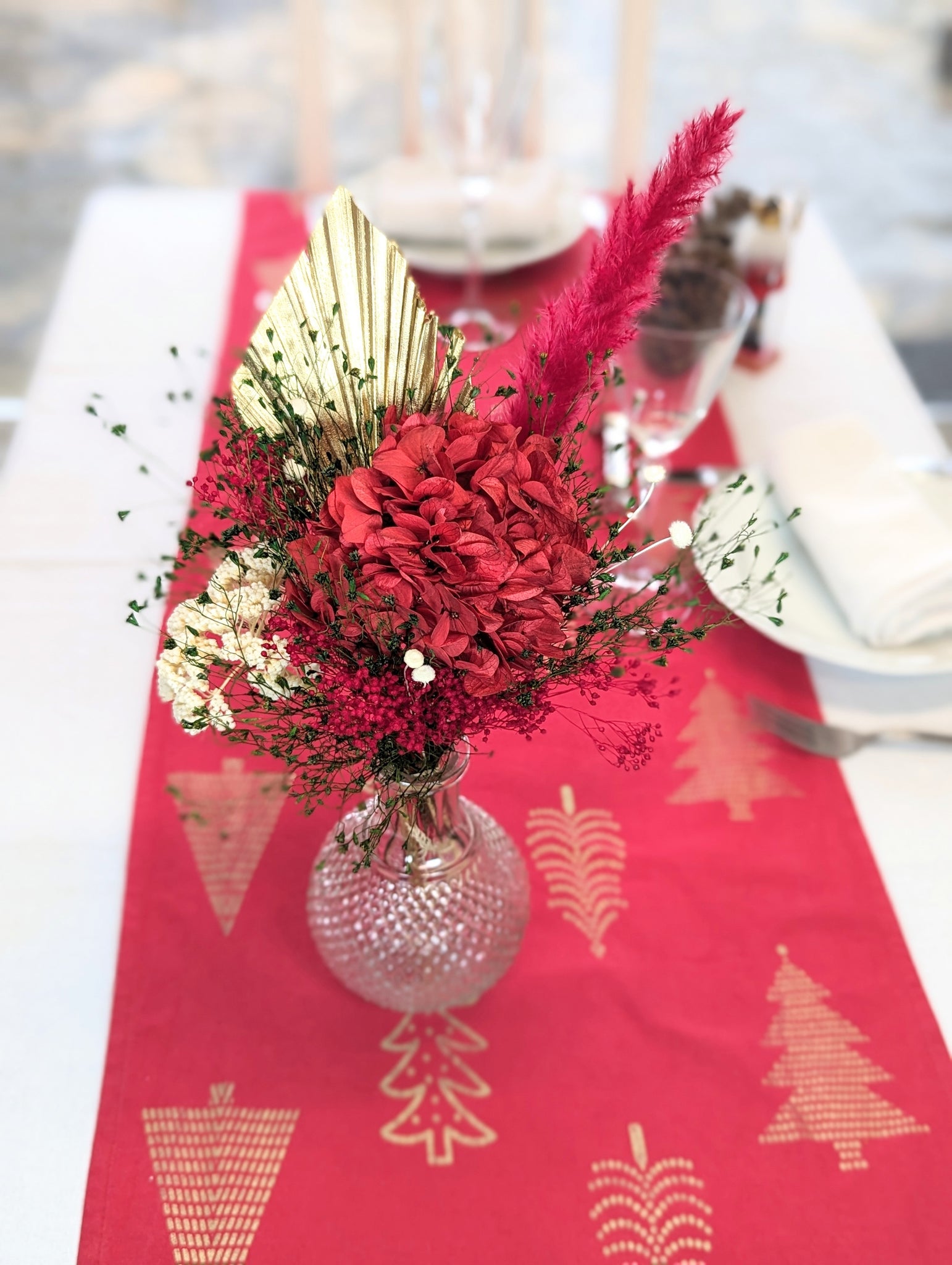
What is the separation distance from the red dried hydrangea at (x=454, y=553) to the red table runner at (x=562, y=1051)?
0.24 meters

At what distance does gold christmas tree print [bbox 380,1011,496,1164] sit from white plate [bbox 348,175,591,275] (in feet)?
2.71

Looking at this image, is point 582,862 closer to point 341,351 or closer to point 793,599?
point 793,599

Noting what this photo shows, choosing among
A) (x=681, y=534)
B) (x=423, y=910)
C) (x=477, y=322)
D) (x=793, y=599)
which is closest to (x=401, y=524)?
(x=681, y=534)

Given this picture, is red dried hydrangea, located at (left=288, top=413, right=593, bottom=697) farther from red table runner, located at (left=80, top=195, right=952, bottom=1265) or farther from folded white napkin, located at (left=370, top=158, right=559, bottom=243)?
folded white napkin, located at (left=370, top=158, right=559, bottom=243)

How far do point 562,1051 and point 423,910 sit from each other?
113 mm

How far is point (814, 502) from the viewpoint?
0.87 metres

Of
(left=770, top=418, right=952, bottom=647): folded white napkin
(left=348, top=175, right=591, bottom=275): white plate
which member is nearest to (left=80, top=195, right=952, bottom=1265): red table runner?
(left=770, top=418, right=952, bottom=647): folded white napkin

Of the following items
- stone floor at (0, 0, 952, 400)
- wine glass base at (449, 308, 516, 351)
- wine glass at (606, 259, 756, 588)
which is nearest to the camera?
wine glass at (606, 259, 756, 588)

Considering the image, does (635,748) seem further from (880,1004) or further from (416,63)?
(416,63)

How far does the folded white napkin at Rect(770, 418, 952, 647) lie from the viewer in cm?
79

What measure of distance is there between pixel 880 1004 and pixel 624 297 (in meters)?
0.43

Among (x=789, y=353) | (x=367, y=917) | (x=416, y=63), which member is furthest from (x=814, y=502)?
(x=416, y=63)

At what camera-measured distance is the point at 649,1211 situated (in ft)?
1.86

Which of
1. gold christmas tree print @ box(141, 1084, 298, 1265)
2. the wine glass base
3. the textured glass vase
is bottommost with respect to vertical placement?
gold christmas tree print @ box(141, 1084, 298, 1265)
